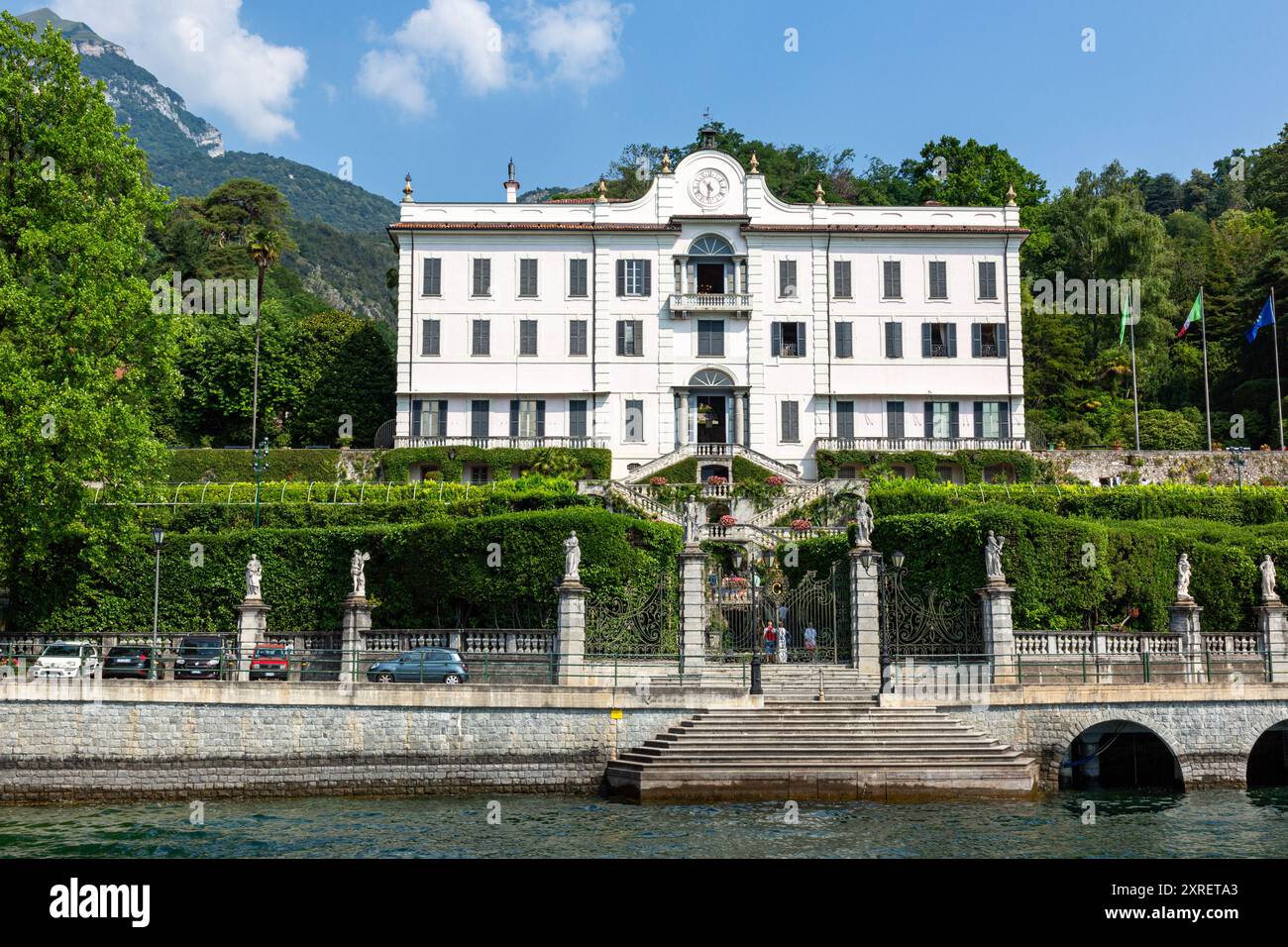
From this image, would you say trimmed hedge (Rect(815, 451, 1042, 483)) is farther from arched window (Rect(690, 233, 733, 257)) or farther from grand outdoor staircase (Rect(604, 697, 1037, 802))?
grand outdoor staircase (Rect(604, 697, 1037, 802))

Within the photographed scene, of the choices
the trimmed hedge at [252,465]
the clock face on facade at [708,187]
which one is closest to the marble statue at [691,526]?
the trimmed hedge at [252,465]

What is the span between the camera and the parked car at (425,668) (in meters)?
26.9

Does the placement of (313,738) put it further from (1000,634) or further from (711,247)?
(711,247)

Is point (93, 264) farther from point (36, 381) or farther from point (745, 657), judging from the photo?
point (745, 657)

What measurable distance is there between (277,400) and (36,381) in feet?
90.7

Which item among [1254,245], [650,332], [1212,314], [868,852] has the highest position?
[1254,245]

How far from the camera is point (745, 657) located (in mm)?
29531

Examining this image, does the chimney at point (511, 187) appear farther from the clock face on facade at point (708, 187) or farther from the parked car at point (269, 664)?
the parked car at point (269, 664)

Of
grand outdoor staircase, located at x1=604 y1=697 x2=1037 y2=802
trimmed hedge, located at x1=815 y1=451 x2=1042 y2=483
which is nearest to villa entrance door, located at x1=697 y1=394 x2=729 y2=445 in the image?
trimmed hedge, located at x1=815 y1=451 x2=1042 y2=483

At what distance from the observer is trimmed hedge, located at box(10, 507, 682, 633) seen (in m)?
34.4

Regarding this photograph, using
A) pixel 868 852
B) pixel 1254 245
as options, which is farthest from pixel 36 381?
pixel 1254 245

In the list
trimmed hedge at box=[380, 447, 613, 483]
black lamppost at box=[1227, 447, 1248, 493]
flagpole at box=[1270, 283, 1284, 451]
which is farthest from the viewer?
flagpole at box=[1270, 283, 1284, 451]

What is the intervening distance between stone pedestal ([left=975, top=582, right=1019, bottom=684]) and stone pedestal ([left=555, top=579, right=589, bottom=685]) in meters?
8.96

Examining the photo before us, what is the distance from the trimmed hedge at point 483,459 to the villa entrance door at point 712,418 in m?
5.34
